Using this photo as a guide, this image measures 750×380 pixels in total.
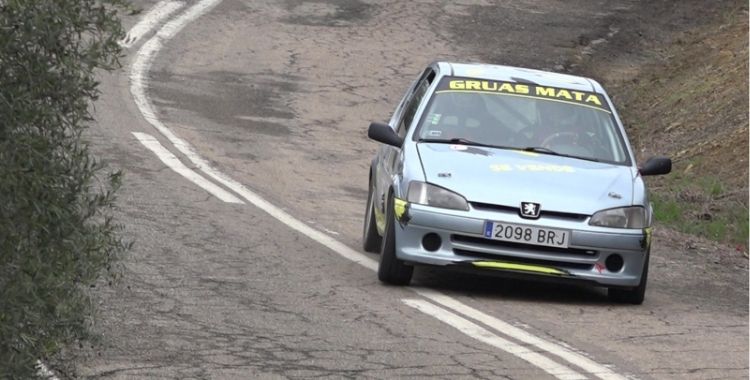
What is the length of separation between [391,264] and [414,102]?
2047 mm

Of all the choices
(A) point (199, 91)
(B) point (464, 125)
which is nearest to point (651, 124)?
(A) point (199, 91)

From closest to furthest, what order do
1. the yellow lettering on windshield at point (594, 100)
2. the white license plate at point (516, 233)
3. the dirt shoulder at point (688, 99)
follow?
the white license plate at point (516, 233) → the yellow lettering on windshield at point (594, 100) → the dirt shoulder at point (688, 99)

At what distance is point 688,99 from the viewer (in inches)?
832

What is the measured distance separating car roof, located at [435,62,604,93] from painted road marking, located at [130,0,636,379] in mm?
1582

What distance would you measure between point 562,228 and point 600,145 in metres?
1.45

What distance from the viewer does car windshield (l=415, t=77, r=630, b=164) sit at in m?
11.6

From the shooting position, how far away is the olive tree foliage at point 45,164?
6.01 m

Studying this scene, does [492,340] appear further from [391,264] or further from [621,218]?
[621,218]

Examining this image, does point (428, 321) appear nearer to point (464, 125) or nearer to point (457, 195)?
point (457, 195)

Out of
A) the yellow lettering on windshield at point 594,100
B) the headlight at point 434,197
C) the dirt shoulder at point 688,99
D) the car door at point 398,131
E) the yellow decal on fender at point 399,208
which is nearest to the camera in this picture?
the headlight at point 434,197

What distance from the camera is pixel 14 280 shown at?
621cm

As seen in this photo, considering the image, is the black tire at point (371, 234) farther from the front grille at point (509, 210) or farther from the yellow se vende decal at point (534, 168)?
the front grille at point (509, 210)

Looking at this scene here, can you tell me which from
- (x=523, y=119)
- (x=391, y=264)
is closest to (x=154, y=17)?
(x=523, y=119)

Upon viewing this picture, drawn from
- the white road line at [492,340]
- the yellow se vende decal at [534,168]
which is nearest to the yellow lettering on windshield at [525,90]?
the yellow se vende decal at [534,168]
